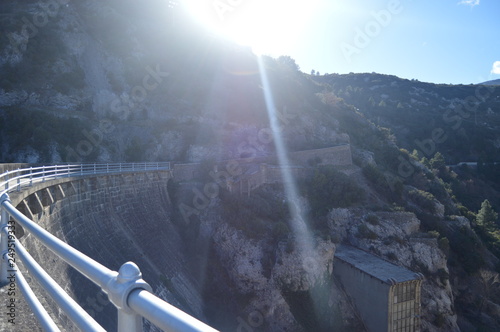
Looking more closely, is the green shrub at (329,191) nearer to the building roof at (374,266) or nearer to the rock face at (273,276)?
the building roof at (374,266)

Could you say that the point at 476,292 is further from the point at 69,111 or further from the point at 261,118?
the point at 69,111

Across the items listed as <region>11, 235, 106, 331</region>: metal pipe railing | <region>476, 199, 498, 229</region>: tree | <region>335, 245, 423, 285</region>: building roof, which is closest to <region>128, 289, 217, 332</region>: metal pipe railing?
<region>11, 235, 106, 331</region>: metal pipe railing

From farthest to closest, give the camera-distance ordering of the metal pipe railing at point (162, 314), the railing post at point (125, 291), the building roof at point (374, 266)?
the building roof at point (374, 266) → the railing post at point (125, 291) → the metal pipe railing at point (162, 314)

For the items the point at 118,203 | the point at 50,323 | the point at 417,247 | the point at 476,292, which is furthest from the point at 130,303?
the point at 476,292

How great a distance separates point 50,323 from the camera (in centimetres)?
260

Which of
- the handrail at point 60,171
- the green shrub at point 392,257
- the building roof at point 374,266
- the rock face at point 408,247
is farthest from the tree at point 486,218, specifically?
the handrail at point 60,171

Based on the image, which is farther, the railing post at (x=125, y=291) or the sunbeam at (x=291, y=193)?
the sunbeam at (x=291, y=193)

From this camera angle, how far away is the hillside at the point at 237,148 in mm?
22984

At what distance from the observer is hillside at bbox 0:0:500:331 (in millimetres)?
22984

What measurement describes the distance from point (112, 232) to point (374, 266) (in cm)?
1686

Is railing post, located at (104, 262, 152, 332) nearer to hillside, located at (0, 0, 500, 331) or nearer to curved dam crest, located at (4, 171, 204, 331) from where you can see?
curved dam crest, located at (4, 171, 204, 331)

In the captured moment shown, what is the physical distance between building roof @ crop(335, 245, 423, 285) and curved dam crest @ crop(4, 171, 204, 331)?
10791mm

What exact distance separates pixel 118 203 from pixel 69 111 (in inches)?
750

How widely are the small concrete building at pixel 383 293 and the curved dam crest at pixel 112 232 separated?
1050 centimetres
